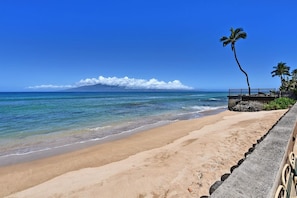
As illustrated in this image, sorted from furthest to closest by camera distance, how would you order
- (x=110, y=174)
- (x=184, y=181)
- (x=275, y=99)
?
(x=275, y=99)
(x=110, y=174)
(x=184, y=181)

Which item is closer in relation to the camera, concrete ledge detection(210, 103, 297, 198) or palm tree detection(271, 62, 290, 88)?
concrete ledge detection(210, 103, 297, 198)

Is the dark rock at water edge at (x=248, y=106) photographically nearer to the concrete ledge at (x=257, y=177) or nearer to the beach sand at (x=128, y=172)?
the beach sand at (x=128, y=172)

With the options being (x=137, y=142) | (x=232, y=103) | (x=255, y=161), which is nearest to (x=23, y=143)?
(x=137, y=142)

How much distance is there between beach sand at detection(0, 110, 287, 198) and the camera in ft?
16.5

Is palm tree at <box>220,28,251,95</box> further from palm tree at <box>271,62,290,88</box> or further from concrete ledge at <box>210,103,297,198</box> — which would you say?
concrete ledge at <box>210,103,297,198</box>

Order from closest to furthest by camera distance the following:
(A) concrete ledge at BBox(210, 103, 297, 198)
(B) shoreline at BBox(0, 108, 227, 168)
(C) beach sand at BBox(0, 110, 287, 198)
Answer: (A) concrete ledge at BBox(210, 103, 297, 198)
(C) beach sand at BBox(0, 110, 287, 198)
(B) shoreline at BBox(0, 108, 227, 168)

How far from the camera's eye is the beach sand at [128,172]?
503 cm

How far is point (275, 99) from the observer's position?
22312mm

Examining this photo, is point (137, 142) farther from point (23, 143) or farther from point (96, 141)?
point (23, 143)

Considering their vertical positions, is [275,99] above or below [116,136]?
above

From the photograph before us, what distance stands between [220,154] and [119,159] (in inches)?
138

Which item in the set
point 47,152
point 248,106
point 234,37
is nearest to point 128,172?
point 47,152

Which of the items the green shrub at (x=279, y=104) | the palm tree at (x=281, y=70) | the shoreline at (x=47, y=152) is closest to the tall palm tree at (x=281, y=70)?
the palm tree at (x=281, y=70)

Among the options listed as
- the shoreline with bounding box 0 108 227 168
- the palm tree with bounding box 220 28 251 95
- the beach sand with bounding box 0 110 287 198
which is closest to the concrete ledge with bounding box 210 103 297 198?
the beach sand with bounding box 0 110 287 198
